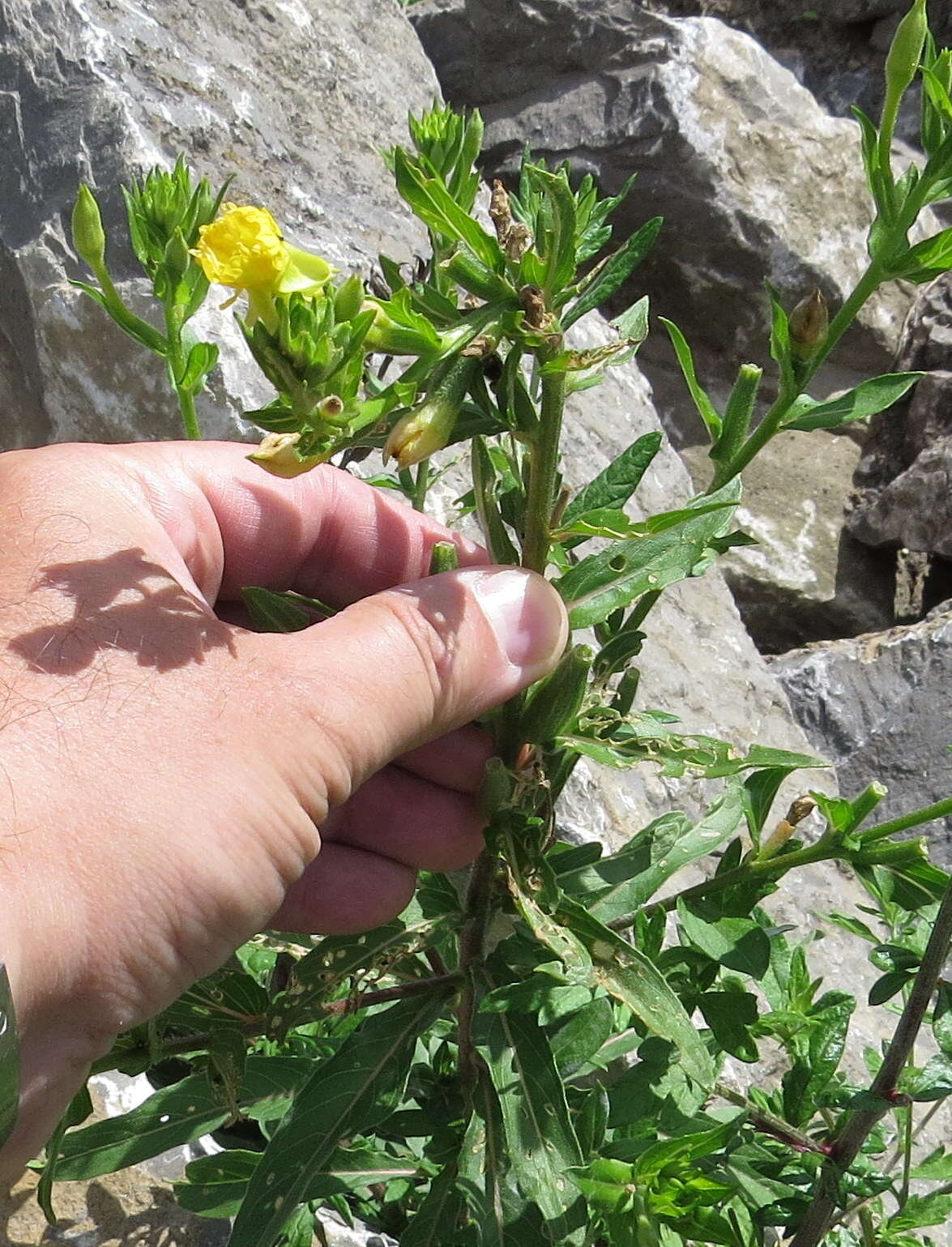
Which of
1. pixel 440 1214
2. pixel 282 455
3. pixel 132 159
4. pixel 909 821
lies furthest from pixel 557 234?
pixel 132 159

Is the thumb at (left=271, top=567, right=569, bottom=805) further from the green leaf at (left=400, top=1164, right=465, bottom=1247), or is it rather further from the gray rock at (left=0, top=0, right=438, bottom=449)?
the gray rock at (left=0, top=0, right=438, bottom=449)

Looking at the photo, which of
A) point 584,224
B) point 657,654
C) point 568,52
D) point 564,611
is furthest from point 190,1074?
point 568,52

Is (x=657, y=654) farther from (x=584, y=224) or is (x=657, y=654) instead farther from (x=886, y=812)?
(x=584, y=224)

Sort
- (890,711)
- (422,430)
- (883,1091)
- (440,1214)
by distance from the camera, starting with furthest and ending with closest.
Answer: (890,711)
(440,1214)
(883,1091)
(422,430)

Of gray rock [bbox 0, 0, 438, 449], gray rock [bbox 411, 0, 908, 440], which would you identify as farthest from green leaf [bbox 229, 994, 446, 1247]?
gray rock [bbox 411, 0, 908, 440]

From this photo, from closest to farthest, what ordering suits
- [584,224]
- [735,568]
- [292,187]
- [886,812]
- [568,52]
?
[584,224] < [292,187] < [886,812] < [735,568] < [568,52]

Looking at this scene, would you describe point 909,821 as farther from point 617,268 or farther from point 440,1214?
point 440,1214

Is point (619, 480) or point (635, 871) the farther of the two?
point (635, 871)
